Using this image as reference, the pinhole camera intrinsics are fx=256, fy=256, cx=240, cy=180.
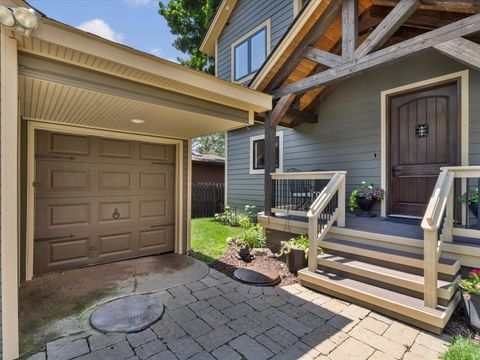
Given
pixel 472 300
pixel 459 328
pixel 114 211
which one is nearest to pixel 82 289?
pixel 114 211

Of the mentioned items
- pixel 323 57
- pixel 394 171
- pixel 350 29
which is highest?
pixel 350 29

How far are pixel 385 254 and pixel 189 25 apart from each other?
1349cm

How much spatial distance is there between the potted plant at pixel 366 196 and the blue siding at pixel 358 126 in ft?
0.70

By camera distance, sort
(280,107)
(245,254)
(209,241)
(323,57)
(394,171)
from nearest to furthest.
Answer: (323,57), (245,254), (280,107), (394,171), (209,241)

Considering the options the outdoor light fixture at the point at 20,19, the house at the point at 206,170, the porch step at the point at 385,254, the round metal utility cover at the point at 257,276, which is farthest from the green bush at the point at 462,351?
the house at the point at 206,170

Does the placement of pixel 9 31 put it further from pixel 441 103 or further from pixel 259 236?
pixel 441 103

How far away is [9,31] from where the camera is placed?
190cm

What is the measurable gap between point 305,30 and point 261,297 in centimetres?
404

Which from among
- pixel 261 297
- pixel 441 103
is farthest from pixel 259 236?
pixel 441 103

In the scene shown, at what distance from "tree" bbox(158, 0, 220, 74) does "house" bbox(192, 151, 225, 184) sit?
4495 mm

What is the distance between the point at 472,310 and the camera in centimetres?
248

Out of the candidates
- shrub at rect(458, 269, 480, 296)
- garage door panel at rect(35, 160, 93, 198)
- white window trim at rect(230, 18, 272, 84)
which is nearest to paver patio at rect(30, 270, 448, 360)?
shrub at rect(458, 269, 480, 296)

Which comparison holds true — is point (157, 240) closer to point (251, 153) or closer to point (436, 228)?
point (251, 153)

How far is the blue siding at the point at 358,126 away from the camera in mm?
4160
